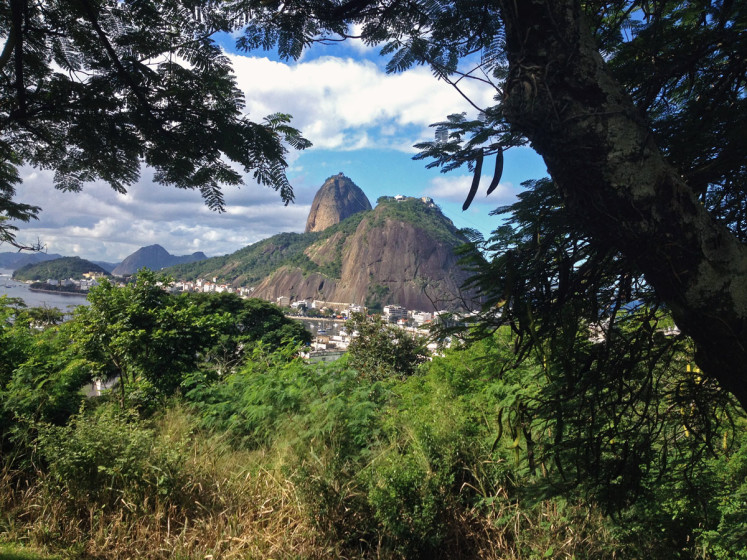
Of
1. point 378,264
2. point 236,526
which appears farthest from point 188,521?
point 378,264

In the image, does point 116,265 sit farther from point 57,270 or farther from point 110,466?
point 110,466

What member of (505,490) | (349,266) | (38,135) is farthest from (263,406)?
(349,266)

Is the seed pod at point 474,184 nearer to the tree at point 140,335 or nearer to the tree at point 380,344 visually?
the tree at point 140,335

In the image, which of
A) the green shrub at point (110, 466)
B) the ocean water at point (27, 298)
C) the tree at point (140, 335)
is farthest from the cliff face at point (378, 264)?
the green shrub at point (110, 466)

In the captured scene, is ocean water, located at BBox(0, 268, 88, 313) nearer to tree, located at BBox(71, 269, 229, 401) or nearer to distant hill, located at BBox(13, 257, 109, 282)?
tree, located at BBox(71, 269, 229, 401)

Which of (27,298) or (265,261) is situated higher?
(265,261)

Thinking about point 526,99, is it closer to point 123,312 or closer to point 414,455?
point 414,455

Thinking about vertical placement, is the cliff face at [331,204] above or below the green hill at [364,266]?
above
